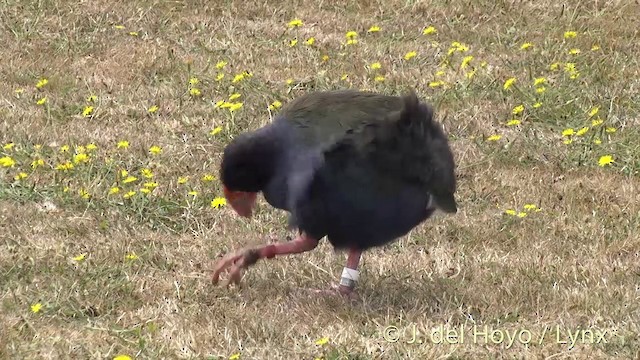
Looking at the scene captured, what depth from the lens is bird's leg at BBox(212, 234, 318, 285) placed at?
14.6ft

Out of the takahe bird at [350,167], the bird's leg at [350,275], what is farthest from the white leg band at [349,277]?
the takahe bird at [350,167]

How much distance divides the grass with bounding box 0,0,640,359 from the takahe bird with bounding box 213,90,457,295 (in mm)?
396

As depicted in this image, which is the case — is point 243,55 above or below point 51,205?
below

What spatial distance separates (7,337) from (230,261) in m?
0.98

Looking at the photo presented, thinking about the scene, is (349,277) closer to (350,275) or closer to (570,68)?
(350,275)

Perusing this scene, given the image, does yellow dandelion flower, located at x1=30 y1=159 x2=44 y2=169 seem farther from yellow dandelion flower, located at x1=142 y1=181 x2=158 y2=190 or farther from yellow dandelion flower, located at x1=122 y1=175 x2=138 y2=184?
yellow dandelion flower, located at x1=142 y1=181 x2=158 y2=190

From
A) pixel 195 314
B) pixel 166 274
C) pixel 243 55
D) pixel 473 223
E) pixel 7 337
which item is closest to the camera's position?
pixel 7 337

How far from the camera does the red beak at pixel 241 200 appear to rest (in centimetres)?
455

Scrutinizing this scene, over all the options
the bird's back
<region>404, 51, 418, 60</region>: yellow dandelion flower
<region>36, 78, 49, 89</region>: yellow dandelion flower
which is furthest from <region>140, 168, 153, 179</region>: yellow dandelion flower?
<region>404, 51, 418, 60</region>: yellow dandelion flower

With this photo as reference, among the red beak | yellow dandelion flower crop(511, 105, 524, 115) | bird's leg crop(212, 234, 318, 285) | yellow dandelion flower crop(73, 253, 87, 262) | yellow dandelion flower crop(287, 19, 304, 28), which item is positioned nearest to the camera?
bird's leg crop(212, 234, 318, 285)

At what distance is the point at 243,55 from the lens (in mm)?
8281

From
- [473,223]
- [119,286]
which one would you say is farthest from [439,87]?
[119,286]

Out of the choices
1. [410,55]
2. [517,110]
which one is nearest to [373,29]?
[410,55]

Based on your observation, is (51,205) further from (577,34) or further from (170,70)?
(577,34)
